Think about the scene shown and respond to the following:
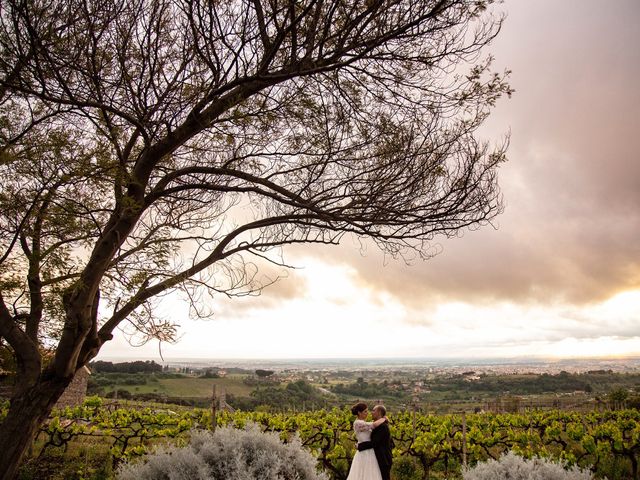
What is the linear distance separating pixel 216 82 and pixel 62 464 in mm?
10511

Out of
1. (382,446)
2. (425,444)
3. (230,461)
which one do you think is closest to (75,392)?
(425,444)

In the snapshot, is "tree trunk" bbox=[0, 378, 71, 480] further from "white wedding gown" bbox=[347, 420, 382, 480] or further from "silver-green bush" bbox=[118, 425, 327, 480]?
"white wedding gown" bbox=[347, 420, 382, 480]

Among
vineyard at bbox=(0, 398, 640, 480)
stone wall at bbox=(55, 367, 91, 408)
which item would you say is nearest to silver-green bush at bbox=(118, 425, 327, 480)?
vineyard at bbox=(0, 398, 640, 480)

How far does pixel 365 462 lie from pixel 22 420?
479 cm

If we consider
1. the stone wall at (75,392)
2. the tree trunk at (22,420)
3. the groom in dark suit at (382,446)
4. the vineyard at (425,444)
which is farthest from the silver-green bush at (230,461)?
the stone wall at (75,392)

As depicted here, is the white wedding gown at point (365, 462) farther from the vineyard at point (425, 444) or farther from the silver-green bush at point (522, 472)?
the silver-green bush at point (522, 472)

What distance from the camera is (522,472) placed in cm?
423

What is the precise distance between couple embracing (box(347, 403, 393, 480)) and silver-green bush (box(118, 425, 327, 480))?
3.23 metres

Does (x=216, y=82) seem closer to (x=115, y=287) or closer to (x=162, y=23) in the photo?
(x=162, y=23)

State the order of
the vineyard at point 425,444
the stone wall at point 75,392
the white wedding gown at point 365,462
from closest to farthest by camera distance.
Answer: the white wedding gown at point 365,462 < the vineyard at point 425,444 < the stone wall at point 75,392

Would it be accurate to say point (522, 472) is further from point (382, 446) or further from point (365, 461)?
point (365, 461)

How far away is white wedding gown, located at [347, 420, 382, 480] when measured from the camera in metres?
7.18

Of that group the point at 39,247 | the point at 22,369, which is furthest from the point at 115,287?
the point at 22,369

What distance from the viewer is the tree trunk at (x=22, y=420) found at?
5.04 meters
